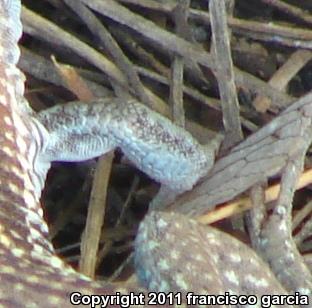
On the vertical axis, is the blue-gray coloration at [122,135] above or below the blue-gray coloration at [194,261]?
above

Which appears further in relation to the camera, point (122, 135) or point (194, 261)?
point (122, 135)

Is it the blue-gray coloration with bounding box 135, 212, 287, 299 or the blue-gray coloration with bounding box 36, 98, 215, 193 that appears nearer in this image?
the blue-gray coloration with bounding box 135, 212, 287, 299

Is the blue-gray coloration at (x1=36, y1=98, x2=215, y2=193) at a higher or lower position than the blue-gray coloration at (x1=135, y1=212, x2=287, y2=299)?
higher

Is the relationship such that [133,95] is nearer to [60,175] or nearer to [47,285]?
[60,175]

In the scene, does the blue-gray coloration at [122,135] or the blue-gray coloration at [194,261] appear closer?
the blue-gray coloration at [194,261]

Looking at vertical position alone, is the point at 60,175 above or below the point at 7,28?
below

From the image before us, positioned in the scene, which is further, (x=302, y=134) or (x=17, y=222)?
(x=302, y=134)

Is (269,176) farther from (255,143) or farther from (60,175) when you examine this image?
(60,175)

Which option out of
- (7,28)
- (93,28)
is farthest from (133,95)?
(7,28)

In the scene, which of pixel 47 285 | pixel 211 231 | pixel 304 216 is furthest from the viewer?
pixel 304 216

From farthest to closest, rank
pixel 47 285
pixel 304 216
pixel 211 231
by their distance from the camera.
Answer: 1. pixel 304 216
2. pixel 211 231
3. pixel 47 285
